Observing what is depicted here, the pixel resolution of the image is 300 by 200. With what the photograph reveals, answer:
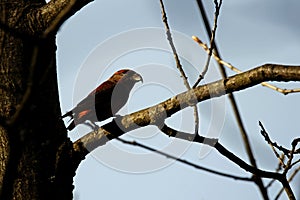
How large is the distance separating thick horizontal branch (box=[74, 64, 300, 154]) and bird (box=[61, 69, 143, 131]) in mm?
2037

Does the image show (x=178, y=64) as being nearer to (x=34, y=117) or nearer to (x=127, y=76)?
(x=34, y=117)

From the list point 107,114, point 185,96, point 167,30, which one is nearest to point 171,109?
point 185,96

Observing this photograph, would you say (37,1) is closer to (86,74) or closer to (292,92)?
(86,74)

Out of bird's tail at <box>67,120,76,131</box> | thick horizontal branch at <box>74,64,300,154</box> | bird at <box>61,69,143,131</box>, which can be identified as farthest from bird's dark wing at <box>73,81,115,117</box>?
thick horizontal branch at <box>74,64,300,154</box>

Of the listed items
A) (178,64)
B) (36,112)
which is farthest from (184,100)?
(36,112)

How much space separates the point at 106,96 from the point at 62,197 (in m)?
3.28

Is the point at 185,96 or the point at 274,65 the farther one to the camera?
the point at 185,96

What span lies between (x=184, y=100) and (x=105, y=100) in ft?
11.2

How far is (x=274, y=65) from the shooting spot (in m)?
2.41

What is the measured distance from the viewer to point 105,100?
6035mm

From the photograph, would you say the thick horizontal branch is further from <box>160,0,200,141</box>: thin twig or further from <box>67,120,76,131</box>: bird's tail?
<box>67,120,76,131</box>: bird's tail

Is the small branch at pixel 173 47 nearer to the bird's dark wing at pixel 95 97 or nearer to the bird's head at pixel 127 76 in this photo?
the bird's dark wing at pixel 95 97

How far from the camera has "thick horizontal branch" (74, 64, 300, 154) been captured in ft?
7.86

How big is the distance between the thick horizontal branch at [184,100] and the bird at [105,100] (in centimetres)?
204
